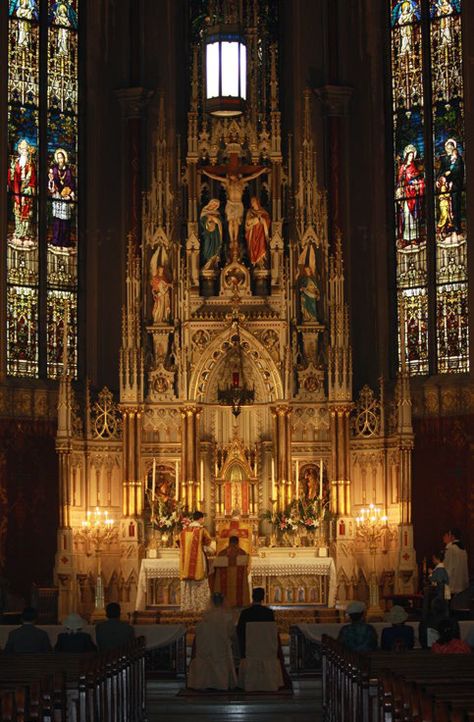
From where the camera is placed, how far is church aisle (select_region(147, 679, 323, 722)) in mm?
21594

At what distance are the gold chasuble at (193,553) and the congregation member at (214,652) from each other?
6.79 m

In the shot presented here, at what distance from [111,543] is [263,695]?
11.0 meters

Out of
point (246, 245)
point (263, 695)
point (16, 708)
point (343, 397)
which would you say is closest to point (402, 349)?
point (343, 397)

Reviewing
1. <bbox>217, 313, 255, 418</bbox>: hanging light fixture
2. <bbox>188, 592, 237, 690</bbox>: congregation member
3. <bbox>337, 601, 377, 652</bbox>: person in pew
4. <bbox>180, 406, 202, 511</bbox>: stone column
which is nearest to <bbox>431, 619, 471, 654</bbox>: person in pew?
<bbox>337, 601, 377, 652</bbox>: person in pew

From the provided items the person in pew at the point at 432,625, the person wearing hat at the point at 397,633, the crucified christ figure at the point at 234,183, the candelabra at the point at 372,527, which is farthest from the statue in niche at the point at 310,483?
the person wearing hat at the point at 397,633

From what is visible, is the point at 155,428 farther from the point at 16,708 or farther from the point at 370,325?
the point at 16,708

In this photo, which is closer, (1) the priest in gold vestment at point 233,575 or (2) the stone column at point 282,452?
(1) the priest in gold vestment at point 233,575

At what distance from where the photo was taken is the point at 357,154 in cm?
3688

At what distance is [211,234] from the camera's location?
34.9 meters

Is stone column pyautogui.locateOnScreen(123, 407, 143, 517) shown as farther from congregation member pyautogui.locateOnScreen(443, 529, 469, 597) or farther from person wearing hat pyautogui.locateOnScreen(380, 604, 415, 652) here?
person wearing hat pyautogui.locateOnScreen(380, 604, 415, 652)

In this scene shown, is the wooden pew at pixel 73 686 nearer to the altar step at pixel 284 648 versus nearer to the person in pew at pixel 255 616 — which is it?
the person in pew at pixel 255 616

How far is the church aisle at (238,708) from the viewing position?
21.6 metres

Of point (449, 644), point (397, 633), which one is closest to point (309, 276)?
point (397, 633)

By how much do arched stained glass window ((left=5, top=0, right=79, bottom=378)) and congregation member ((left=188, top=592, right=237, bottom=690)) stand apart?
1222 centimetres
